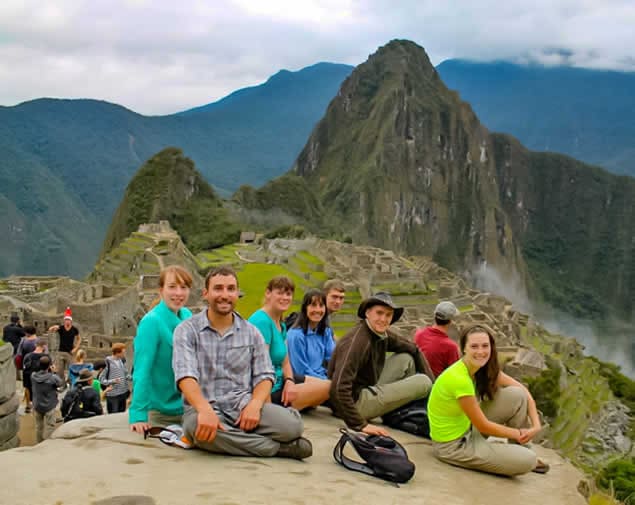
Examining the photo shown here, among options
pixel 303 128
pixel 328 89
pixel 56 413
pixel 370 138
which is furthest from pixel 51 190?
pixel 328 89

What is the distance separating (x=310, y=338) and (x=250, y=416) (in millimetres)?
1905

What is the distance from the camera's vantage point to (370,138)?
118812mm

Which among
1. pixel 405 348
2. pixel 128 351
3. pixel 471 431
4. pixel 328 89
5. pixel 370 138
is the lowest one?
pixel 128 351

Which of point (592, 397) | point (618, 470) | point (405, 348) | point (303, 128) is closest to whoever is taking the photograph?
point (405, 348)

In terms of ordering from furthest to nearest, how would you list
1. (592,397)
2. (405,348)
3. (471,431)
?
(592,397), (405,348), (471,431)

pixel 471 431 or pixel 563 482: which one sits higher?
pixel 471 431

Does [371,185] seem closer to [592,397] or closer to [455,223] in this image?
[455,223]

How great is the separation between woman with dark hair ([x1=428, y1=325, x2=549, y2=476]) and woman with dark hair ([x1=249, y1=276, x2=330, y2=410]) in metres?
1.06

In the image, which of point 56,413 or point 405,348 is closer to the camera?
point 405,348

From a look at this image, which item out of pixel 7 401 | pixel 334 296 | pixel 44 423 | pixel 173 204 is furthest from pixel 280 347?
pixel 173 204

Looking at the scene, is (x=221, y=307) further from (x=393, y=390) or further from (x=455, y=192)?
(x=455, y=192)

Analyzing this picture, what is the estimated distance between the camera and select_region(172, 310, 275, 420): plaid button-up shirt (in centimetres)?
436

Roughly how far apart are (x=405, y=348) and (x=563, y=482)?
1.58 meters

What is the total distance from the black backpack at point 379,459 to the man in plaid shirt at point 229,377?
1.21 ft
